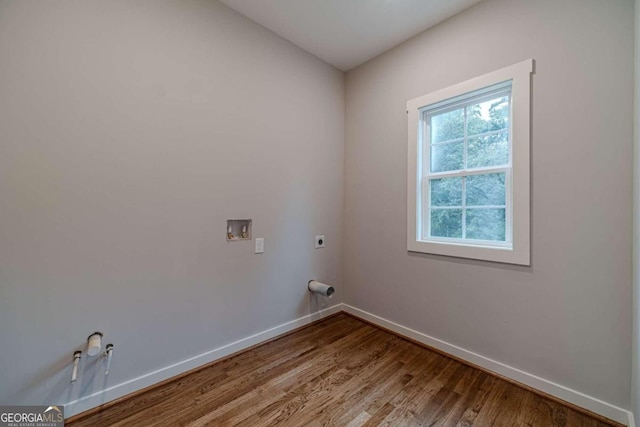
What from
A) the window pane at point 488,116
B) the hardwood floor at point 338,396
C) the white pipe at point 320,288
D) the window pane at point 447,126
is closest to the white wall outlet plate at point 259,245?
the white pipe at point 320,288

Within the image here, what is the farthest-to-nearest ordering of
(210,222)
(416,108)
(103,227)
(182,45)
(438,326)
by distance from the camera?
(416,108)
(438,326)
(210,222)
(182,45)
(103,227)

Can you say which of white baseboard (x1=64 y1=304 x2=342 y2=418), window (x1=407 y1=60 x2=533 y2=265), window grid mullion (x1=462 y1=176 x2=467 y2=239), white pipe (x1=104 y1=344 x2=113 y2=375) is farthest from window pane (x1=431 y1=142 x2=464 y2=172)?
white pipe (x1=104 y1=344 x2=113 y2=375)

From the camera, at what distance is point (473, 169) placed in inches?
81.2

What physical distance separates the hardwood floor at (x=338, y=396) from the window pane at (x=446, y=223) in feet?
3.34

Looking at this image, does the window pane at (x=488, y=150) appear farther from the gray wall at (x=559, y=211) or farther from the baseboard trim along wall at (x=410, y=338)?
the baseboard trim along wall at (x=410, y=338)

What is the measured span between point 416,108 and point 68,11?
2467 mm

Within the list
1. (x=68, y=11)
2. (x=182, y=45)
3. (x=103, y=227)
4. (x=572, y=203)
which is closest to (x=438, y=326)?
(x=572, y=203)

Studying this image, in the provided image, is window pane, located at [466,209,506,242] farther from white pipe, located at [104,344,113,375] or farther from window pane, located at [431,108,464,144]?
white pipe, located at [104,344,113,375]

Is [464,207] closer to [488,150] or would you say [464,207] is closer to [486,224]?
[486,224]

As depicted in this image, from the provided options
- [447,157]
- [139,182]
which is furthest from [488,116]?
[139,182]

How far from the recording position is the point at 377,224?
8.75ft

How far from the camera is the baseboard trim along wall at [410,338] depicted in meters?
1.47

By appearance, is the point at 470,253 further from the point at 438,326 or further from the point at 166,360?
the point at 166,360

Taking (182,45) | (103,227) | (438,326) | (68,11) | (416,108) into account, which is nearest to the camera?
(68,11)
